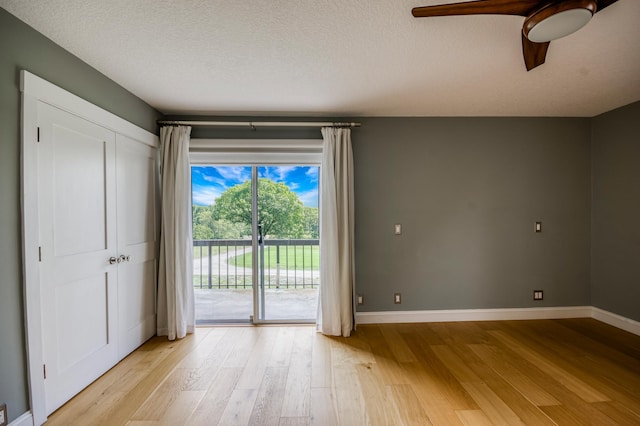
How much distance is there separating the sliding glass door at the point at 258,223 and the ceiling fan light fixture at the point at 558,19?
89.2 inches

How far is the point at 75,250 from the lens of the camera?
2012 mm

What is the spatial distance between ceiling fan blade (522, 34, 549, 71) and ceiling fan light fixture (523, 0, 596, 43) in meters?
0.14

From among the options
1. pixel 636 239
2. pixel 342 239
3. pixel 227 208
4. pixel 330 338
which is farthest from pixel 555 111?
pixel 227 208

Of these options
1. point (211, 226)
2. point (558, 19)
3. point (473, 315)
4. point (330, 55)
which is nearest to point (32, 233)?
point (211, 226)

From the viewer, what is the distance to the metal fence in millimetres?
3375

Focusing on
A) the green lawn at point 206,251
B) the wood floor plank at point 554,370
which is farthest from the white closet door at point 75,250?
the wood floor plank at point 554,370

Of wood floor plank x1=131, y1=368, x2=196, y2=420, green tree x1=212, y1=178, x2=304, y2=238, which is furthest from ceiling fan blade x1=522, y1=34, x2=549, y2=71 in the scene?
wood floor plank x1=131, y1=368, x2=196, y2=420

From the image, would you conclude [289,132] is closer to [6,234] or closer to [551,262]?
[6,234]

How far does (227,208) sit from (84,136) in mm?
1517

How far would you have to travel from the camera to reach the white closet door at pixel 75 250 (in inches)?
71.1

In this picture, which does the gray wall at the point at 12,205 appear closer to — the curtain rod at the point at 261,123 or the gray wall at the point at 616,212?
the curtain rod at the point at 261,123

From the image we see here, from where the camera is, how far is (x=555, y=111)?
320 centimetres

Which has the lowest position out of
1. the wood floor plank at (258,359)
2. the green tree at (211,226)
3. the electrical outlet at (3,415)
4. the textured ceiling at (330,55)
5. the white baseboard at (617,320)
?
the wood floor plank at (258,359)

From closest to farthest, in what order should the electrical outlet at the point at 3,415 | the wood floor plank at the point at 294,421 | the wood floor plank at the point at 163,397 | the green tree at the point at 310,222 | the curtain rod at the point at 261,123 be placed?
1. the electrical outlet at the point at 3,415
2. the wood floor plank at the point at 294,421
3. the wood floor plank at the point at 163,397
4. the curtain rod at the point at 261,123
5. the green tree at the point at 310,222
